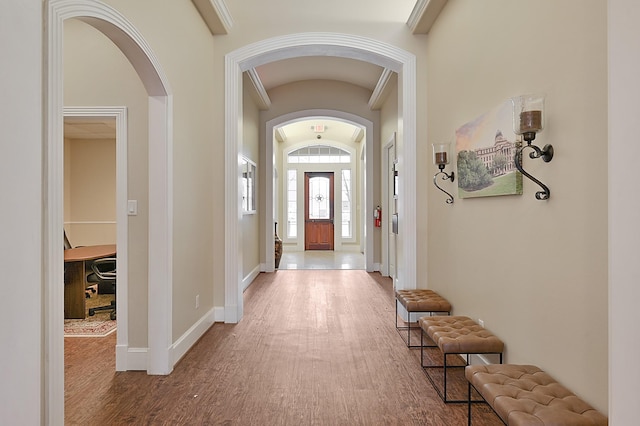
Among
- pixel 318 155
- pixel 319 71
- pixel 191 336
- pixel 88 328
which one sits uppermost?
pixel 319 71

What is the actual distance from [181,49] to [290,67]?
10.8 feet

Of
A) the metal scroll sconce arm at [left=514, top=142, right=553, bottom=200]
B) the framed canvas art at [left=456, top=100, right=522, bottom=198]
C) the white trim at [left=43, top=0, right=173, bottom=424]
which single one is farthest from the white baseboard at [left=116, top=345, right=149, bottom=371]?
the metal scroll sconce arm at [left=514, top=142, right=553, bottom=200]

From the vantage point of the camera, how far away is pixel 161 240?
2.98m

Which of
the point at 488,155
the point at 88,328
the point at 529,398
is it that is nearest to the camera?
the point at 529,398

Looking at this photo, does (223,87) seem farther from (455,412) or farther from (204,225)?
(455,412)

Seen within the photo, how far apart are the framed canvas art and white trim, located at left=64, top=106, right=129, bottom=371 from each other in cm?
252

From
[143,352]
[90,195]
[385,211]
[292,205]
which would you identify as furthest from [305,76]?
[292,205]

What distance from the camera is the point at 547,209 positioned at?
206cm

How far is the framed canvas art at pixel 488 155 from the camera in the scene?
7.86 feet

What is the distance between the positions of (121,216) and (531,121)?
2712 millimetres

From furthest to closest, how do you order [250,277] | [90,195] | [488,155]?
[90,195], [250,277], [488,155]

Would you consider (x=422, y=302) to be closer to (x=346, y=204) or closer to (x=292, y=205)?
(x=346, y=204)

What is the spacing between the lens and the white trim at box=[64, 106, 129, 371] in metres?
3.02

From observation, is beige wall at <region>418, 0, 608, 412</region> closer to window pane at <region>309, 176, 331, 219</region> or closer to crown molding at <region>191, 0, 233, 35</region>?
crown molding at <region>191, 0, 233, 35</region>
